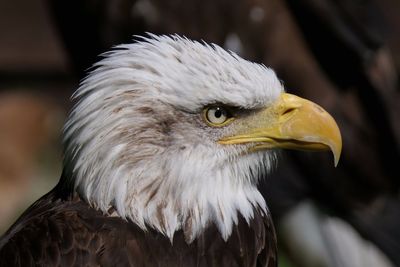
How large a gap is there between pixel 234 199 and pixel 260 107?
30 cm

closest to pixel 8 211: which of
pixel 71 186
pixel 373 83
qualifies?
pixel 373 83

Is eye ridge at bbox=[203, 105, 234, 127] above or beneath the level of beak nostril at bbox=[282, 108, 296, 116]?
above

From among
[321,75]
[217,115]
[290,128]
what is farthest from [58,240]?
[321,75]

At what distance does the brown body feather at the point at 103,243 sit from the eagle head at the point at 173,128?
0.04 metres

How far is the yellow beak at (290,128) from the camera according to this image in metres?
3.56

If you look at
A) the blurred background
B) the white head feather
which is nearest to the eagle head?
the white head feather

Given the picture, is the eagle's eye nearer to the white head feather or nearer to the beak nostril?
the white head feather

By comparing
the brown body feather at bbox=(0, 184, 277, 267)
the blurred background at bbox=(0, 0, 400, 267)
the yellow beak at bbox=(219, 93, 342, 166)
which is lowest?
the blurred background at bbox=(0, 0, 400, 267)

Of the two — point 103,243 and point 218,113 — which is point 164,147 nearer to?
point 218,113

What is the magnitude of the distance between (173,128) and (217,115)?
140mm

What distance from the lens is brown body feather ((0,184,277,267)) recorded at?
344 centimetres

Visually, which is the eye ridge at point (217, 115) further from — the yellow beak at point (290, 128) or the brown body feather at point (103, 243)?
the brown body feather at point (103, 243)

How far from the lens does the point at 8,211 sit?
27.4 ft

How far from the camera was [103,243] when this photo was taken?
3480 millimetres
